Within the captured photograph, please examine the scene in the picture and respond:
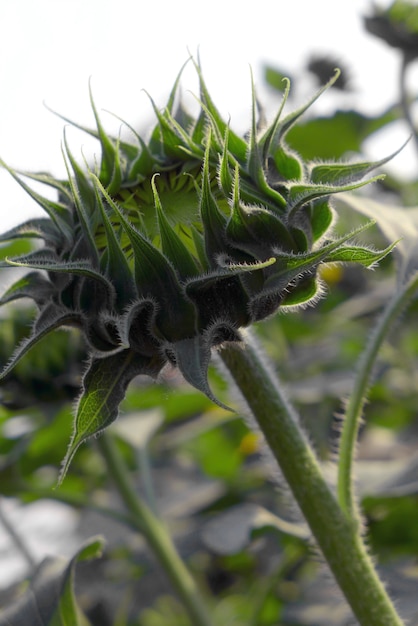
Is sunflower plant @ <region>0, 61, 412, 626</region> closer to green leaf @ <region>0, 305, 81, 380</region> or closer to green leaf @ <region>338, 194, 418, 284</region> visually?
green leaf @ <region>0, 305, 81, 380</region>

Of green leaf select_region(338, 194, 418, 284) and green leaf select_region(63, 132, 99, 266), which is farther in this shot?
green leaf select_region(338, 194, 418, 284)

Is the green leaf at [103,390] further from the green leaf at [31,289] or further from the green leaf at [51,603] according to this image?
the green leaf at [51,603]

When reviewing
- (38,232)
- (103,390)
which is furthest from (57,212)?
(103,390)

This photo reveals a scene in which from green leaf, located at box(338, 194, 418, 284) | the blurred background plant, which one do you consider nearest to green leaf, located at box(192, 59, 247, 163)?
green leaf, located at box(338, 194, 418, 284)

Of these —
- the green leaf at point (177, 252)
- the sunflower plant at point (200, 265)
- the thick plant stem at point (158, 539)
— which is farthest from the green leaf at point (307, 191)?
the thick plant stem at point (158, 539)

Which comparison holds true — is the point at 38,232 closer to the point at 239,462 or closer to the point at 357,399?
the point at 357,399

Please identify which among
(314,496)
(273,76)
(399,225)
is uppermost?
(399,225)

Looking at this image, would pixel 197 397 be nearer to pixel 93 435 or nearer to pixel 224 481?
pixel 224 481
